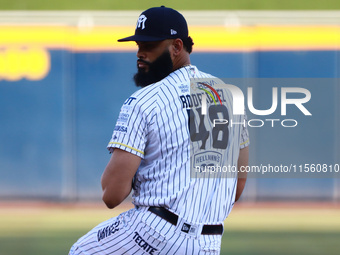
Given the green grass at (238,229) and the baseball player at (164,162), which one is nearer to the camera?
the baseball player at (164,162)

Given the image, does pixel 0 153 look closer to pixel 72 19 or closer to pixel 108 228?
pixel 72 19

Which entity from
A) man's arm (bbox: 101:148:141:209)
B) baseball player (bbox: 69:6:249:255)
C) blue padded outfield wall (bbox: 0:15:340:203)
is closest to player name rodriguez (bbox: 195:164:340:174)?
blue padded outfield wall (bbox: 0:15:340:203)

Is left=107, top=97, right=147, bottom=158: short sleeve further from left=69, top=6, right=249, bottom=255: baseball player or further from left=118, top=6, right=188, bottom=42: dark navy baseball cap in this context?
left=118, top=6, right=188, bottom=42: dark navy baseball cap

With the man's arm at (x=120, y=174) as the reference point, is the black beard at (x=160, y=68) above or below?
above

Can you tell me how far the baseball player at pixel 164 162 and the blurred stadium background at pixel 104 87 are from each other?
531cm

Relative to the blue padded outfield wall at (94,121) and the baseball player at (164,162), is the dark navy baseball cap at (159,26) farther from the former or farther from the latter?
the blue padded outfield wall at (94,121)

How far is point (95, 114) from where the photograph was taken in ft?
26.6

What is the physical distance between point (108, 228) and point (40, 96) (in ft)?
18.7

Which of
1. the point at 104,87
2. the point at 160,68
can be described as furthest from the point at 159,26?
the point at 104,87

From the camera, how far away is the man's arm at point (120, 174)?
2.39 m
